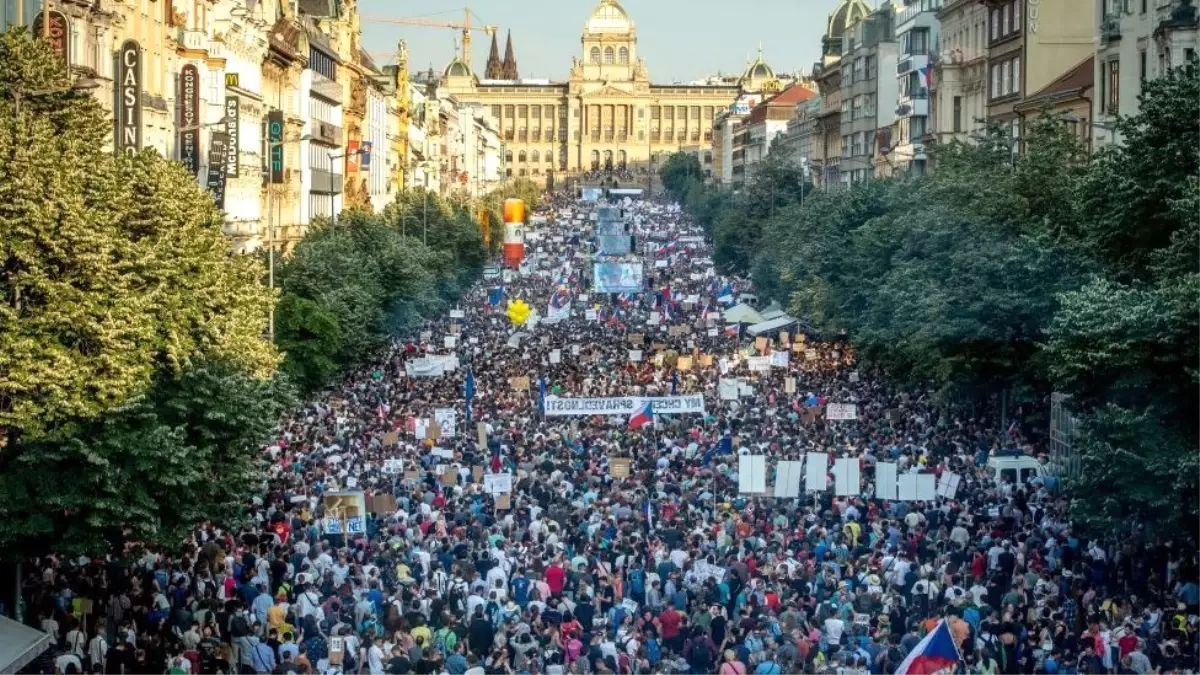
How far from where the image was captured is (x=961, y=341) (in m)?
43.1

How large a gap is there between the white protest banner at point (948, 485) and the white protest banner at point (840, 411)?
9750 millimetres

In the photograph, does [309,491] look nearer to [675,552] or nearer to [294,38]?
[675,552]

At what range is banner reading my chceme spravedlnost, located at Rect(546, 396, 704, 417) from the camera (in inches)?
1665

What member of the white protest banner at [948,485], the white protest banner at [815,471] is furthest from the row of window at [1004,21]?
the white protest banner at [815,471]

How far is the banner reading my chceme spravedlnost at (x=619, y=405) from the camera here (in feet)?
139

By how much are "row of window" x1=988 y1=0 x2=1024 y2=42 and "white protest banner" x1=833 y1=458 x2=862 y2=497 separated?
144 feet

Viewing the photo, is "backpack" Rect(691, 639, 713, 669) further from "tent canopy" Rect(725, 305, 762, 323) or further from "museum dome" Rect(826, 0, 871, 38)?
"museum dome" Rect(826, 0, 871, 38)

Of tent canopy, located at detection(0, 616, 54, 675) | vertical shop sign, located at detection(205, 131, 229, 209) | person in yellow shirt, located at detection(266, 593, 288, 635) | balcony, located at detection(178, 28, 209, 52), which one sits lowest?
person in yellow shirt, located at detection(266, 593, 288, 635)

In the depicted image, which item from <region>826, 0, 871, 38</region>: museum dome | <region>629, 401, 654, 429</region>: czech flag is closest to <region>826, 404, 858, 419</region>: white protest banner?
<region>629, 401, 654, 429</region>: czech flag

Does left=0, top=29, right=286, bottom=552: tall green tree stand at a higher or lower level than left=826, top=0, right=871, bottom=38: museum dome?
lower

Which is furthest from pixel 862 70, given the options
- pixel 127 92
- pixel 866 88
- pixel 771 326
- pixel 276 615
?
pixel 276 615

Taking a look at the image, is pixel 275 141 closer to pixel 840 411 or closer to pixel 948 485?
Answer: pixel 840 411

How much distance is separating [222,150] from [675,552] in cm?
3129

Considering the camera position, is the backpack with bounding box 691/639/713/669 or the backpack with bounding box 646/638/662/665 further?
the backpack with bounding box 646/638/662/665
